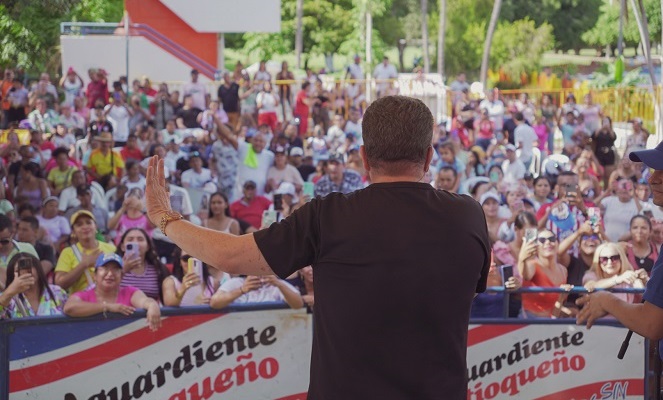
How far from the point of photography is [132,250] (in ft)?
24.3

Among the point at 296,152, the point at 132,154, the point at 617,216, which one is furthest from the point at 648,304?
the point at 132,154

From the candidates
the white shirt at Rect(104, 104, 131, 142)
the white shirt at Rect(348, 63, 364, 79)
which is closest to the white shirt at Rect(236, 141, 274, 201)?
the white shirt at Rect(104, 104, 131, 142)

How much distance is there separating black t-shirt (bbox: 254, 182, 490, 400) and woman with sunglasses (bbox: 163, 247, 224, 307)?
3502mm

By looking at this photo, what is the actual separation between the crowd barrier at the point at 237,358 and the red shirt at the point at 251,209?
5095 mm

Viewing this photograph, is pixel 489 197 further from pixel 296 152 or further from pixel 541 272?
pixel 296 152

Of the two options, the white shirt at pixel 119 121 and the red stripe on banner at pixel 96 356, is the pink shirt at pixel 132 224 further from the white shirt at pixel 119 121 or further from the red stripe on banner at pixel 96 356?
the white shirt at pixel 119 121

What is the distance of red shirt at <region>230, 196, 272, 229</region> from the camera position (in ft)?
37.7

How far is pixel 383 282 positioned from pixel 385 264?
0.16 ft

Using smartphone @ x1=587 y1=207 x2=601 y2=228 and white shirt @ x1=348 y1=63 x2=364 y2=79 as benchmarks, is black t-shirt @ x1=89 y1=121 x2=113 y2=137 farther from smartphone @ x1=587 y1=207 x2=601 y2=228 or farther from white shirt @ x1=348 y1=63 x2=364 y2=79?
white shirt @ x1=348 y1=63 x2=364 y2=79

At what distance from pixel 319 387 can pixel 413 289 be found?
1.25 feet

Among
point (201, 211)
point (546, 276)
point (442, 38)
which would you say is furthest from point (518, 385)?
point (442, 38)

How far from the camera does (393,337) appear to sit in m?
2.86

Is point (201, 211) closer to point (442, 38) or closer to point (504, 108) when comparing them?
point (504, 108)

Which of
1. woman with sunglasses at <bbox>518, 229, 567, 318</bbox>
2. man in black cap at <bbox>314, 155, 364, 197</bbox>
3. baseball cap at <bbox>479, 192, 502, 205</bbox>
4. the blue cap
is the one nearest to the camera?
the blue cap
